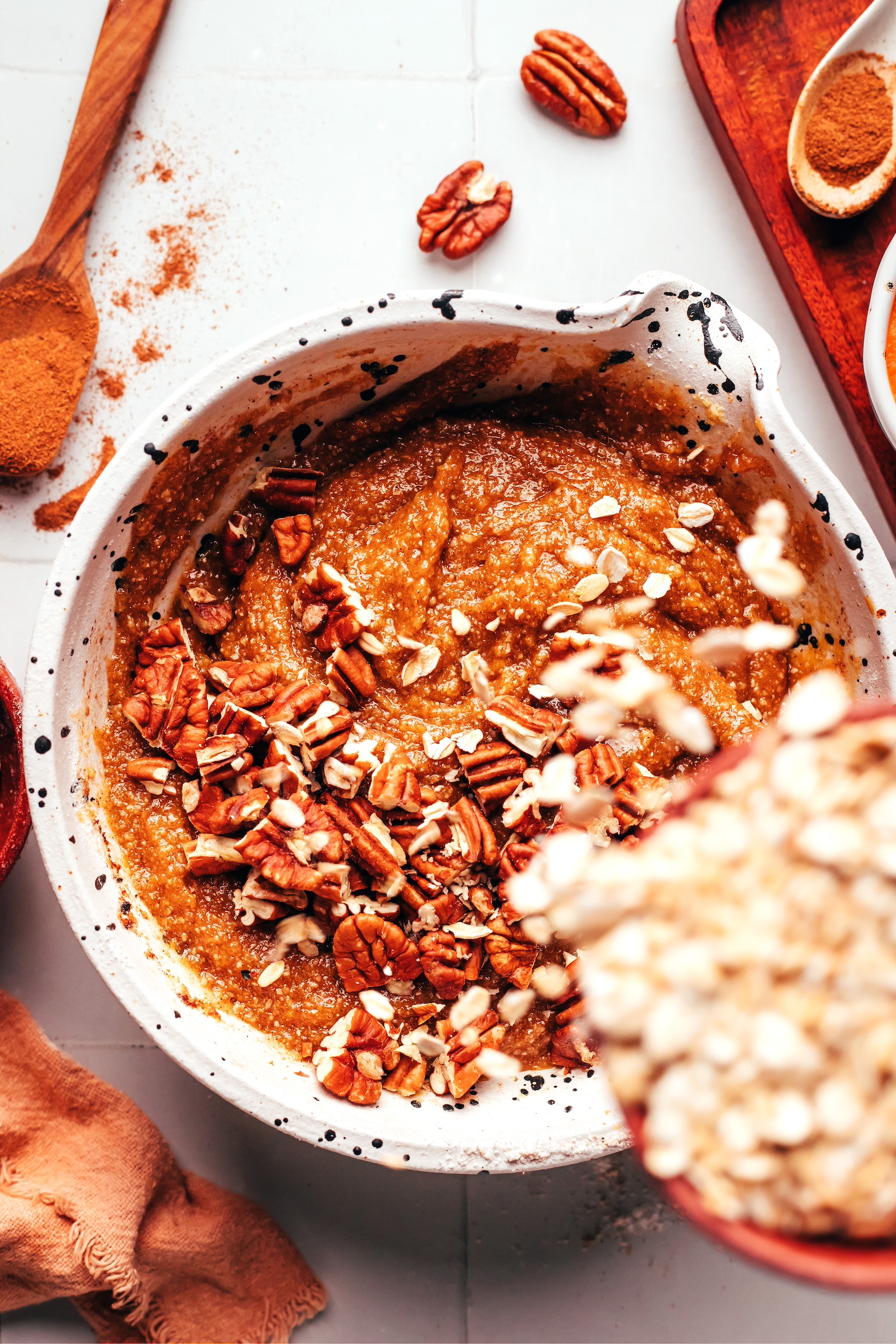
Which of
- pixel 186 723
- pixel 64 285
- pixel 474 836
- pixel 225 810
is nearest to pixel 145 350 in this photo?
pixel 64 285

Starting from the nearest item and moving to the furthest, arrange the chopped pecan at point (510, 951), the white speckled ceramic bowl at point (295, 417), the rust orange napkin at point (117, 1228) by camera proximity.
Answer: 1. the white speckled ceramic bowl at point (295, 417)
2. the chopped pecan at point (510, 951)
3. the rust orange napkin at point (117, 1228)

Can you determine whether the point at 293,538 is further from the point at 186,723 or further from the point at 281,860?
the point at 281,860

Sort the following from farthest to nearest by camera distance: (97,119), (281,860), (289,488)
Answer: (97,119) < (289,488) < (281,860)

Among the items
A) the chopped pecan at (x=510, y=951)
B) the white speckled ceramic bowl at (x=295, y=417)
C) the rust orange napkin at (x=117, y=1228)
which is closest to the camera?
the white speckled ceramic bowl at (x=295, y=417)

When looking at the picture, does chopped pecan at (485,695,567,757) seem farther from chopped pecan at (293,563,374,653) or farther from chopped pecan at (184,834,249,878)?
chopped pecan at (184,834,249,878)

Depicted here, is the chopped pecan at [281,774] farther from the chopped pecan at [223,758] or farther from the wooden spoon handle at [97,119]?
the wooden spoon handle at [97,119]

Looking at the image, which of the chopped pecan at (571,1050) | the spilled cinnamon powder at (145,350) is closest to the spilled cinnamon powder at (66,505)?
the spilled cinnamon powder at (145,350)
